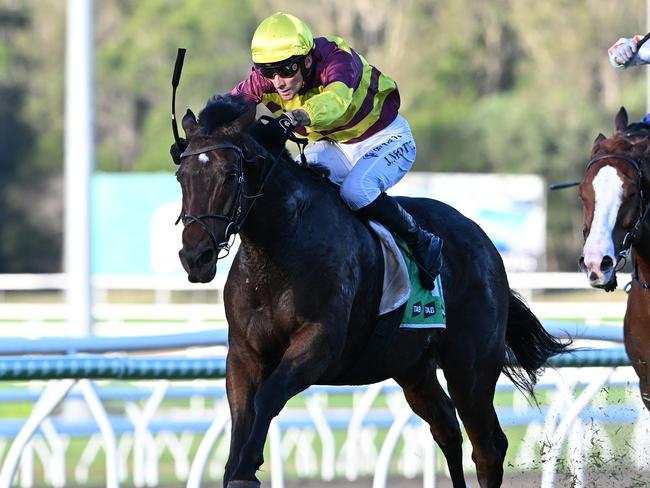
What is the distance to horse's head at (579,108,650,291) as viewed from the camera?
5004mm

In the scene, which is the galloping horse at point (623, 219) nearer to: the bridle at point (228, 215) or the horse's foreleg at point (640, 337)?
the horse's foreleg at point (640, 337)

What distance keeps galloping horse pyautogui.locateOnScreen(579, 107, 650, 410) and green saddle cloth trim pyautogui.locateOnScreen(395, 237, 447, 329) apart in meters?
0.60

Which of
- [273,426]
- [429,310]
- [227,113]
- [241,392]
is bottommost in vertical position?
[273,426]

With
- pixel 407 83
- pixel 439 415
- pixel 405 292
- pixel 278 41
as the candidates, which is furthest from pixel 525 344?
pixel 407 83

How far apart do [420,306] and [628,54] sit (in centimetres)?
142

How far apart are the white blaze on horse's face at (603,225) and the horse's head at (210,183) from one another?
1.35m

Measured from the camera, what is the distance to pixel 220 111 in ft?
14.6

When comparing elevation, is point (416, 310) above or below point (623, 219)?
below

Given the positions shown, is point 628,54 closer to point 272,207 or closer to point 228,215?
point 272,207

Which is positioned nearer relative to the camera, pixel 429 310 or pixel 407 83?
pixel 429 310

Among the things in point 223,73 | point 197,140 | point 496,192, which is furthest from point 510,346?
point 223,73

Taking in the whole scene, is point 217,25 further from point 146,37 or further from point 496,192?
point 496,192

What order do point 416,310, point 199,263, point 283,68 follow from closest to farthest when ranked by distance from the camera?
point 199,263
point 283,68
point 416,310

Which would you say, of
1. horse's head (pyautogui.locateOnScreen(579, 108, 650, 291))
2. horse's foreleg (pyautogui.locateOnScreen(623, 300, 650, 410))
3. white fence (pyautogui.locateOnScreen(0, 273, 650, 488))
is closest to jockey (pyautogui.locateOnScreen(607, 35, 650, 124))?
horse's head (pyautogui.locateOnScreen(579, 108, 650, 291))
